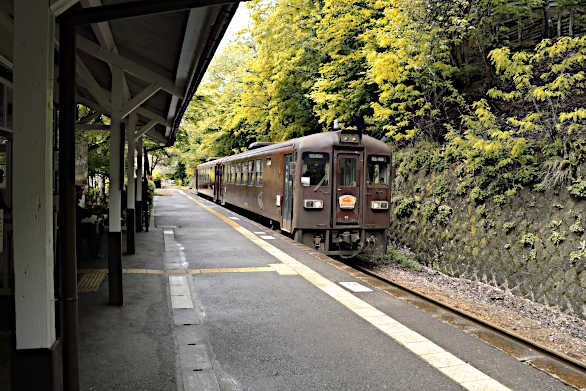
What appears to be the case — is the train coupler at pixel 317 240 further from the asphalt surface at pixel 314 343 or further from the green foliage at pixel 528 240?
the green foliage at pixel 528 240

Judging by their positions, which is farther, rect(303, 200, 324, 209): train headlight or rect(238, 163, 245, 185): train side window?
rect(238, 163, 245, 185): train side window

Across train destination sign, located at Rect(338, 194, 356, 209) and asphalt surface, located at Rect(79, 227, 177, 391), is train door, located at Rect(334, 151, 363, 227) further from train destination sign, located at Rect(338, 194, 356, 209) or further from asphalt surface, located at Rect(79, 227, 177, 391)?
asphalt surface, located at Rect(79, 227, 177, 391)

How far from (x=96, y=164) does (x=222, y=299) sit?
8.54 meters

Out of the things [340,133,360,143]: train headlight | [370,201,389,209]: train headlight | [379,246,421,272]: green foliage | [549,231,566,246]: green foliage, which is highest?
[340,133,360,143]: train headlight

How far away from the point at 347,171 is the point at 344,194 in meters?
0.53

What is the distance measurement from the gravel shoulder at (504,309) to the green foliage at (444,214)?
140 cm

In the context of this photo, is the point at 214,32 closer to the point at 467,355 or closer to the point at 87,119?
the point at 467,355

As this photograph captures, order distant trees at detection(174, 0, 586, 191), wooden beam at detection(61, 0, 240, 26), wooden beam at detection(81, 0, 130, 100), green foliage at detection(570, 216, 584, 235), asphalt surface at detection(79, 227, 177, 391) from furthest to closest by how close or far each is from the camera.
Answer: distant trees at detection(174, 0, 586, 191), green foliage at detection(570, 216, 584, 235), wooden beam at detection(81, 0, 130, 100), asphalt surface at detection(79, 227, 177, 391), wooden beam at detection(61, 0, 240, 26)

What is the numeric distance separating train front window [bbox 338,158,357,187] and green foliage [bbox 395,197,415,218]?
162 inches

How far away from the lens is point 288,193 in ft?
34.9

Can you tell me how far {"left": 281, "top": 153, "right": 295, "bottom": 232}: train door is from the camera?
10.3 m

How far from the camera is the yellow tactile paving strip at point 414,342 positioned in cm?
357

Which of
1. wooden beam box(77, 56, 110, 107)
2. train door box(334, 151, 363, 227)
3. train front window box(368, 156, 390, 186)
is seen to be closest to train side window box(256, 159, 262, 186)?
train door box(334, 151, 363, 227)

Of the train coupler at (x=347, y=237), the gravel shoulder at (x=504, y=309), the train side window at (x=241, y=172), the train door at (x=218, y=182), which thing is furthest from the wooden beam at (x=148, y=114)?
the train door at (x=218, y=182)
